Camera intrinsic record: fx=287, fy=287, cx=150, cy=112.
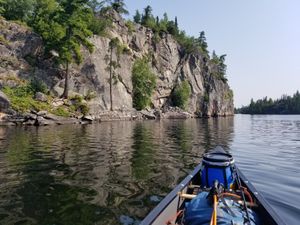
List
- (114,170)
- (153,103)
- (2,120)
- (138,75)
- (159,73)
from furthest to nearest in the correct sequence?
(159,73) → (153,103) → (138,75) → (2,120) → (114,170)

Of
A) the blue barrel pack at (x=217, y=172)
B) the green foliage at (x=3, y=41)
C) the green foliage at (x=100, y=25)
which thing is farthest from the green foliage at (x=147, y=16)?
the blue barrel pack at (x=217, y=172)

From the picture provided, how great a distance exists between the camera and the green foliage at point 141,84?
68.1 metres

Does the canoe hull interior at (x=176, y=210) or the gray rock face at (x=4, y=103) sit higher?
the gray rock face at (x=4, y=103)

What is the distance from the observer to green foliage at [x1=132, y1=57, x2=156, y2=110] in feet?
223

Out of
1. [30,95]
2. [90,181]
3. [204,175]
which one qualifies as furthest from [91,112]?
[204,175]

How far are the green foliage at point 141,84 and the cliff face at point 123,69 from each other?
222 cm

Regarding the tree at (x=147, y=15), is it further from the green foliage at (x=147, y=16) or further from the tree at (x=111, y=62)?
the tree at (x=111, y=62)

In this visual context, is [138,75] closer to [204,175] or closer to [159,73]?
[159,73]

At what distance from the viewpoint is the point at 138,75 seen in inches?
2746

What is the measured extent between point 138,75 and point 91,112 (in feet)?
79.4

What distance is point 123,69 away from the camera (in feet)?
213

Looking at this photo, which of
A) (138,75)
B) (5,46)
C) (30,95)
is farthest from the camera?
(138,75)

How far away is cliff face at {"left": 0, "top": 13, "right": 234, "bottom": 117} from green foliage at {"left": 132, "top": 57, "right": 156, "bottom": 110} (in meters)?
2.22

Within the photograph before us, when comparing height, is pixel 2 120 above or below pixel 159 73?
below
